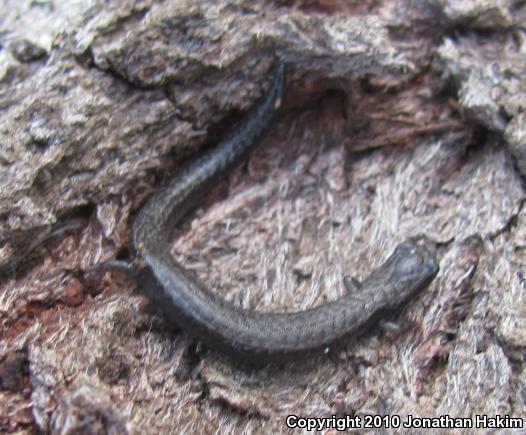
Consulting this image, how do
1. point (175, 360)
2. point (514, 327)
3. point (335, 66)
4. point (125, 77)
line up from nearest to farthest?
point (514, 327) < point (175, 360) < point (125, 77) < point (335, 66)

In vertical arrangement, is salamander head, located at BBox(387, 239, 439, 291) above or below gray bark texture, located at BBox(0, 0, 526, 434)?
below

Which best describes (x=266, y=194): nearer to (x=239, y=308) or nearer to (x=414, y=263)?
(x=239, y=308)

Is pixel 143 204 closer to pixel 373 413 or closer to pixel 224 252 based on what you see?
pixel 224 252

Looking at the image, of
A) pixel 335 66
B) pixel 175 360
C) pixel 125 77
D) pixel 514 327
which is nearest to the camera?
pixel 514 327

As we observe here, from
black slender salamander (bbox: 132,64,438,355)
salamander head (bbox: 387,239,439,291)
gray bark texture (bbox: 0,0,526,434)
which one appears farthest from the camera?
salamander head (bbox: 387,239,439,291)

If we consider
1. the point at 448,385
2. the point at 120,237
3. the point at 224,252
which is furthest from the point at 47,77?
the point at 448,385

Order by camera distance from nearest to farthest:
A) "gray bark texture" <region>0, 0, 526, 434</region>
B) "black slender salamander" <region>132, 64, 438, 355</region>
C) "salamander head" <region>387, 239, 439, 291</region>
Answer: "gray bark texture" <region>0, 0, 526, 434</region>
"black slender salamander" <region>132, 64, 438, 355</region>
"salamander head" <region>387, 239, 439, 291</region>

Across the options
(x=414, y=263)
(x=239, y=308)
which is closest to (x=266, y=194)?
(x=239, y=308)
